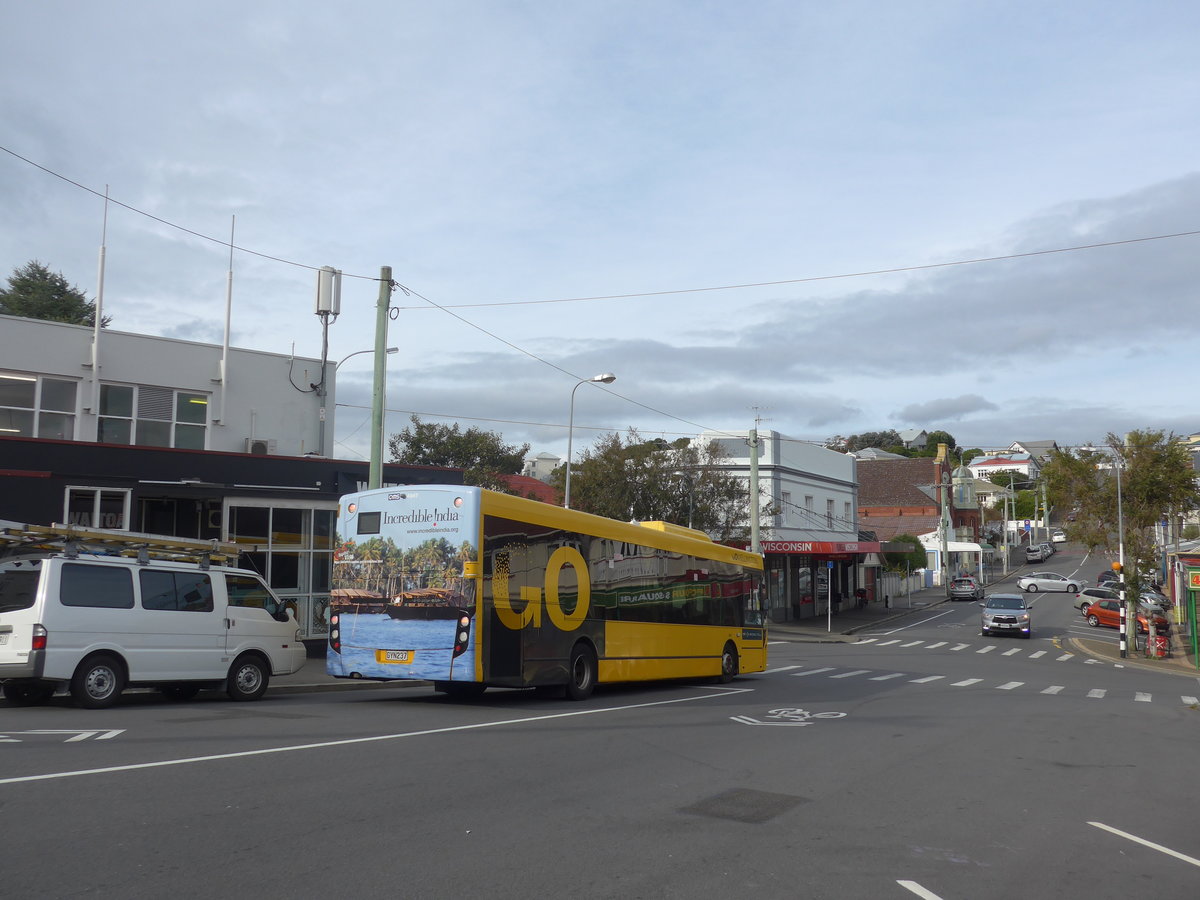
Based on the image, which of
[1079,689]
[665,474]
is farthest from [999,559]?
[1079,689]

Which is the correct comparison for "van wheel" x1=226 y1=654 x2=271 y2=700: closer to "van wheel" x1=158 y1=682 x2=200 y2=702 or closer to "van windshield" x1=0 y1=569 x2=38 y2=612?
"van wheel" x1=158 y1=682 x2=200 y2=702

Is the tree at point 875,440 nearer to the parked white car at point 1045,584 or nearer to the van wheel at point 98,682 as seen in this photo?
the parked white car at point 1045,584

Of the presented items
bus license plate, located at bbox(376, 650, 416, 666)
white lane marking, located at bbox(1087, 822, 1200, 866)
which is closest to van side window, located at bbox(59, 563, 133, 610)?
bus license plate, located at bbox(376, 650, 416, 666)

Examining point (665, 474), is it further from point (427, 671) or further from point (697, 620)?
point (427, 671)

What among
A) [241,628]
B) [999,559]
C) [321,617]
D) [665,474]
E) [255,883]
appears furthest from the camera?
[999,559]

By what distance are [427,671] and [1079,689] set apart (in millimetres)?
15834

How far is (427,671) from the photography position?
14.5 metres

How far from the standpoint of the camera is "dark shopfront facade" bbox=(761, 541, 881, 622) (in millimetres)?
46338

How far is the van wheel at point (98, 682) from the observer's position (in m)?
13.5

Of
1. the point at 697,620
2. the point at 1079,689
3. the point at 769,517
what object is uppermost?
the point at 769,517

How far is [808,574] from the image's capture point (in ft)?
179

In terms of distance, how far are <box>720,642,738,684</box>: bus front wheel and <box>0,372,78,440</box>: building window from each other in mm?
16410

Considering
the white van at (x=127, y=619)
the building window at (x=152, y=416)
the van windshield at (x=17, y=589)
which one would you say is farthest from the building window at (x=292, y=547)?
the van windshield at (x=17, y=589)

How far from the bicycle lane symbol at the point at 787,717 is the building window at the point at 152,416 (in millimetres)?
16944
